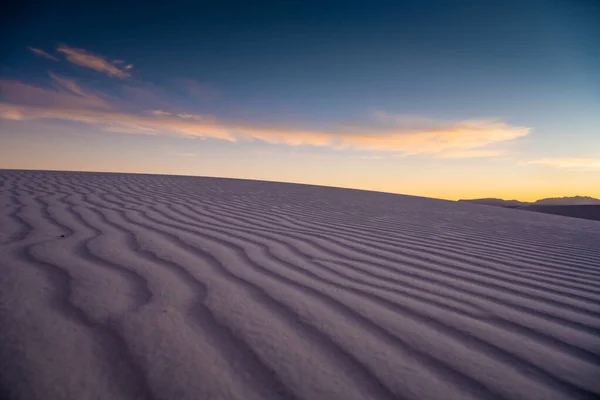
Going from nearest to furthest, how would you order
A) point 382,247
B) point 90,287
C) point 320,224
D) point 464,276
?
point 90,287 → point 464,276 → point 382,247 → point 320,224

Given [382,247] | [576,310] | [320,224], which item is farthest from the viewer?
[320,224]

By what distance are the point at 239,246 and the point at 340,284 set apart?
0.88 meters

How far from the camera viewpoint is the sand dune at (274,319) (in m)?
1.02

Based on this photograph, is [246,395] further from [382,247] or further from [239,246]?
[382,247]

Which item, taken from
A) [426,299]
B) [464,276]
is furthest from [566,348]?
[464,276]

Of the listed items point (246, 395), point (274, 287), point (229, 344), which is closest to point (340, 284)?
point (274, 287)

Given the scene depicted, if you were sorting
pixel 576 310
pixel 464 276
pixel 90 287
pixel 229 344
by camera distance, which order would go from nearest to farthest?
pixel 229 344
pixel 90 287
pixel 576 310
pixel 464 276

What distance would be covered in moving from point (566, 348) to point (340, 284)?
0.97m

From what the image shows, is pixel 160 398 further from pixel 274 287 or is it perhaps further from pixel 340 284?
pixel 340 284

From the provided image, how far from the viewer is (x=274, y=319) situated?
138 cm

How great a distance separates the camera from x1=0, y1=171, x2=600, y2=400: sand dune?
3.36 feet

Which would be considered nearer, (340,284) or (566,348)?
(566,348)

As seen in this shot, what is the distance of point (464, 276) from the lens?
226 cm

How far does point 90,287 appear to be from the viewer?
1.51m
